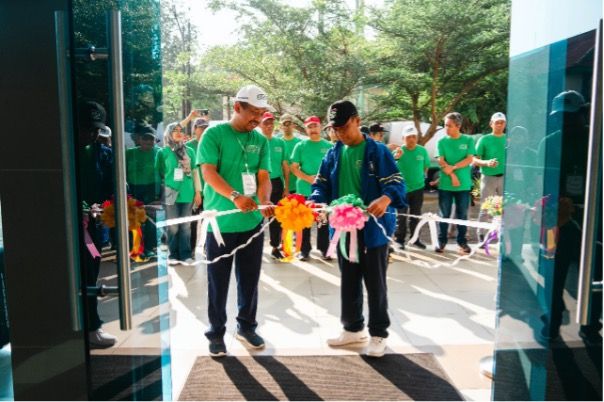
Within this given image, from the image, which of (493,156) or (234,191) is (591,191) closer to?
(234,191)

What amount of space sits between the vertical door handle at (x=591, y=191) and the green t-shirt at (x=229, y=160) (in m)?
2.00

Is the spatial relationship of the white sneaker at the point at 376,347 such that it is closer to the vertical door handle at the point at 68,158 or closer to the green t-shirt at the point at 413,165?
the vertical door handle at the point at 68,158

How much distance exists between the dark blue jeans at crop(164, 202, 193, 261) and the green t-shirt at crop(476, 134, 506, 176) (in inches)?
140

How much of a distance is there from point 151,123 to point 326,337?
2.30 metres

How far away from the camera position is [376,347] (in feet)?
10.7

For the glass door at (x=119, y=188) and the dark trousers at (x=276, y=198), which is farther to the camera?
the dark trousers at (x=276, y=198)

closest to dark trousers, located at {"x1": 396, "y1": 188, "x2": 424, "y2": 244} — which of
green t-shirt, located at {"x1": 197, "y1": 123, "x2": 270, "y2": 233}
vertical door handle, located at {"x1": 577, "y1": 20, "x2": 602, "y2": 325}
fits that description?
green t-shirt, located at {"x1": 197, "y1": 123, "x2": 270, "y2": 233}

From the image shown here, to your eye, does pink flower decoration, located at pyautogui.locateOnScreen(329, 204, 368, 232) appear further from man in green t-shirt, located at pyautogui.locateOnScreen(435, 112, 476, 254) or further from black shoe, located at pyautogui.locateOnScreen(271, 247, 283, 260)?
man in green t-shirt, located at pyautogui.locateOnScreen(435, 112, 476, 254)

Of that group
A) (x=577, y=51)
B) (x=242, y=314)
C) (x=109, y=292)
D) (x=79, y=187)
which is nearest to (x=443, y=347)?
(x=242, y=314)

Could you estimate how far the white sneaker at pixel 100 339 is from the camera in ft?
6.03

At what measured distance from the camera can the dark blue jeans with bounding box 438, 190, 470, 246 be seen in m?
6.30

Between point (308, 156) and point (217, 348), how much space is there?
312 centimetres

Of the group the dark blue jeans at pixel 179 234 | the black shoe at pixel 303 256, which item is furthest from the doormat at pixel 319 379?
the black shoe at pixel 303 256

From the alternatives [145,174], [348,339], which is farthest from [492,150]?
[145,174]
